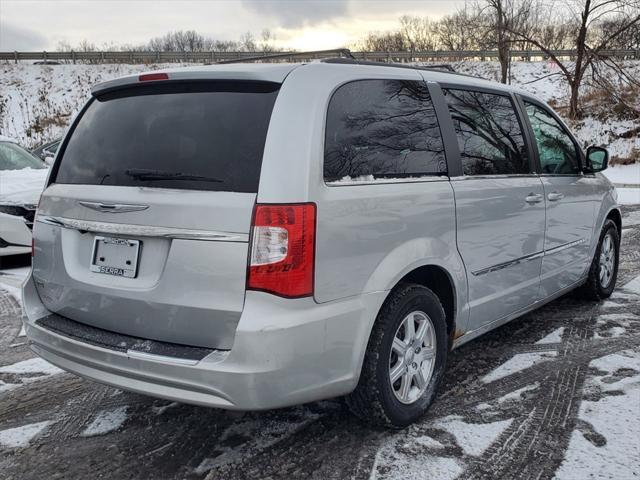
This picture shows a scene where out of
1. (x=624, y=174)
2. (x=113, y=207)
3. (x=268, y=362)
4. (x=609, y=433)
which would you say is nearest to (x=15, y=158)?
(x=113, y=207)

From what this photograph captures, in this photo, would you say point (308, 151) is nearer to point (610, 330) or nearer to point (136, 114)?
point (136, 114)

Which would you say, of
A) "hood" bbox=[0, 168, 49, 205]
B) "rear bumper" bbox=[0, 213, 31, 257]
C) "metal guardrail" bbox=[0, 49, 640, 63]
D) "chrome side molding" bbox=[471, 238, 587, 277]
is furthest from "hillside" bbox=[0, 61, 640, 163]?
"rear bumper" bbox=[0, 213, 31, 257]

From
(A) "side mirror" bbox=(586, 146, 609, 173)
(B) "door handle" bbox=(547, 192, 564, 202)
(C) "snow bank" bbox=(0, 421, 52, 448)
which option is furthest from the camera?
(A) "side mirror" bbox=(586, 146, 609, 173)

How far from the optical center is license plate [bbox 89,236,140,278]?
2.46 m

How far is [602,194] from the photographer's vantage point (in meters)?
4.92

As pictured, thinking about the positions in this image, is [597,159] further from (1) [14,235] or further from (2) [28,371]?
(1) [14,235]

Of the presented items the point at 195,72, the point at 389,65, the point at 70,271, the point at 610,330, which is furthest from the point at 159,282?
the point at 610,330

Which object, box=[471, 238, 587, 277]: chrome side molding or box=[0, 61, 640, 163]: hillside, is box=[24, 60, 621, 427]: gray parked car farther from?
box=[0, 61, 640, 163]: hillside

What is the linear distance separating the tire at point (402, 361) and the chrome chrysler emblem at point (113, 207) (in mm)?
1198

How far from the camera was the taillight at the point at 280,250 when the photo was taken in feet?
7.39

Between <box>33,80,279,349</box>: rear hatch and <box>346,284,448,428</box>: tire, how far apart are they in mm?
750

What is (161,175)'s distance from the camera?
250 centimetres

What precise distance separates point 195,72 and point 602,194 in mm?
3796

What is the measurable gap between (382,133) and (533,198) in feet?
4.97
